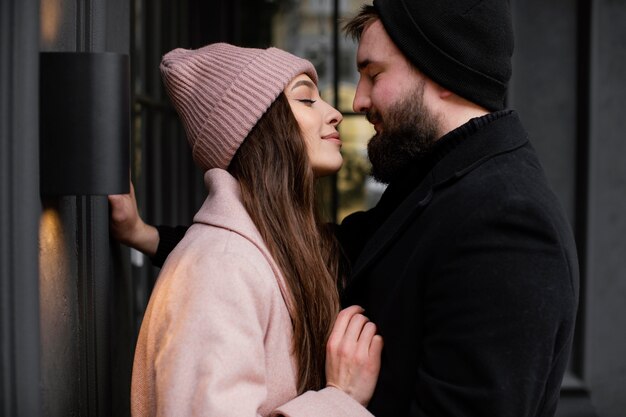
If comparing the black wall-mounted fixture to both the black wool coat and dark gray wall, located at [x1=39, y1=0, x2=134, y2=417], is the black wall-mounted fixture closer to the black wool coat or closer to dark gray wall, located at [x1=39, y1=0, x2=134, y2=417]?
dark gray wall, located at [x1=39, y1=0, x2=134, y2=417]

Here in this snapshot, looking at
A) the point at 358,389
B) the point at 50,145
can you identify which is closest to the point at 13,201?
the point at 50,145

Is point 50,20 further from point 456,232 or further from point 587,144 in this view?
point 587,144

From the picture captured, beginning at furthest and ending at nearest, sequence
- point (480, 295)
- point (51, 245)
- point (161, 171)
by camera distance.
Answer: point (161, 171) < point (51, 245) < point (480, 295)

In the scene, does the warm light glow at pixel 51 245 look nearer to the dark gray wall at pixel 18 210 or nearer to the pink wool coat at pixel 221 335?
the dark gray wall at pixel 18 210

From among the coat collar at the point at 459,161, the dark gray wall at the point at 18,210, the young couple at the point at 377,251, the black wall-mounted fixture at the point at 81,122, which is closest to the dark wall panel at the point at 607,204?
the young couple at the point at 377,251

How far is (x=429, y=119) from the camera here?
7.25 ft

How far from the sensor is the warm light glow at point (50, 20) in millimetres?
1751

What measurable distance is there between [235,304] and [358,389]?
385 mm

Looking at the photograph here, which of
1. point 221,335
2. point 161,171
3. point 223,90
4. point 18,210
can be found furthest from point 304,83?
point 161,171

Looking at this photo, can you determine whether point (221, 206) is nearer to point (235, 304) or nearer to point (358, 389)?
point (235, 304)

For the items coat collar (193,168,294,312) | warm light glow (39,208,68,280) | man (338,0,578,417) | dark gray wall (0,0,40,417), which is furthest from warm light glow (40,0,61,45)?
man (338,0,578,417)

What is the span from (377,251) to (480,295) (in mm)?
382

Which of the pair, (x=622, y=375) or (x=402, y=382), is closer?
(x=402, y=382)

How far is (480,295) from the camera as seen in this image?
5.66 feet
